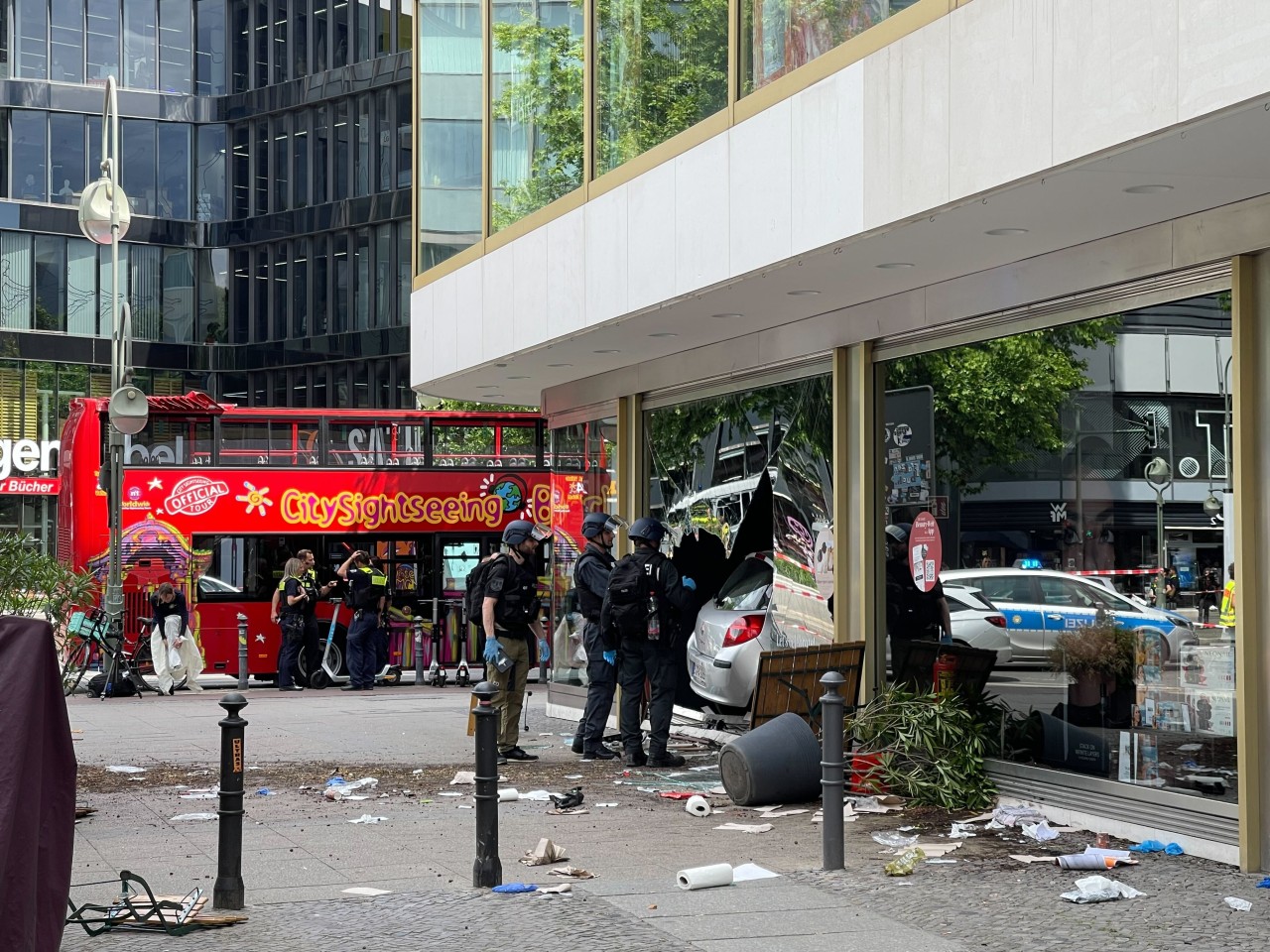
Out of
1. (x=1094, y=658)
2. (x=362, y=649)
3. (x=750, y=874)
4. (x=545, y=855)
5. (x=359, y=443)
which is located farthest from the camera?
(x=359, y=443)

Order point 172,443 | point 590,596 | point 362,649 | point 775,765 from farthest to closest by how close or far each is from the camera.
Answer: point 172,443 < point 362,649 < point 590,596 < point 775,765

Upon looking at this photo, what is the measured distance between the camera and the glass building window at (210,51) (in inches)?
2060

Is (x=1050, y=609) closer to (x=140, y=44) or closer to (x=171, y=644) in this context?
(x=171, y=644)

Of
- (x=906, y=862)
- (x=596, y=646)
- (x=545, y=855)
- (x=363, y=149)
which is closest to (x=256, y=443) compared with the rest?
(x=596, y=646)

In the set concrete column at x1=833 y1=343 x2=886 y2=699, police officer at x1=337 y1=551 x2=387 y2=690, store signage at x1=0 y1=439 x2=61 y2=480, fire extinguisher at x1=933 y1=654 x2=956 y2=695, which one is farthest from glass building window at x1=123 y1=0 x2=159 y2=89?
fire extinguisher at x1=933 y1=654 x2=956 y2=695

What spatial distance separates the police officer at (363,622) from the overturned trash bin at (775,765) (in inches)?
501

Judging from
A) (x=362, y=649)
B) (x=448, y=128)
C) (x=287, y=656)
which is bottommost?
(x=287, y=656)

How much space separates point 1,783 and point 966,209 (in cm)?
549

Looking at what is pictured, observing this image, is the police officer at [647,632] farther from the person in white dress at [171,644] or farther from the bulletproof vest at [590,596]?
the person in white dress at [171,644]

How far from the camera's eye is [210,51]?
5262cm

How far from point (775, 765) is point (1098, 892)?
3255 mm

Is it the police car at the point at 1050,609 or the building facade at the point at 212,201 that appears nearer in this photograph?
the police car at the point at 1050,609

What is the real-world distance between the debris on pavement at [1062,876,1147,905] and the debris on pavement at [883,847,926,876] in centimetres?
85

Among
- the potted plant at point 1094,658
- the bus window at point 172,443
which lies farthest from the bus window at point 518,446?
the potted plant at point 1094,658
